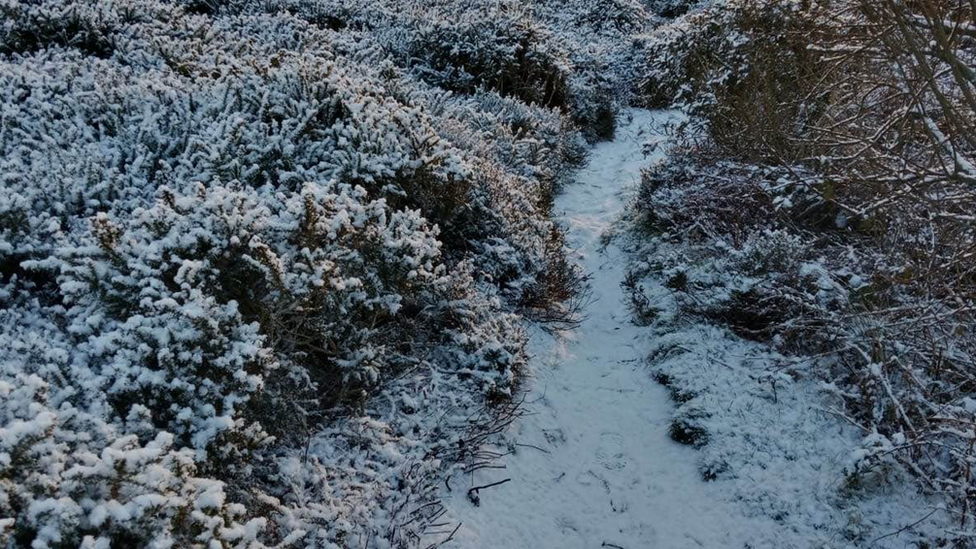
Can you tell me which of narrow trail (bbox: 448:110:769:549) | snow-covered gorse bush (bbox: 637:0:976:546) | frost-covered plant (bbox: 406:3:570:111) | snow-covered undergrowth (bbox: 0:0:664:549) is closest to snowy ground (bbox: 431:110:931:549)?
narrow trail (bbox: 448:110:769:549)

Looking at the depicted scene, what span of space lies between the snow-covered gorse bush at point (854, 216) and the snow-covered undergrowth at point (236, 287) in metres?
1.75

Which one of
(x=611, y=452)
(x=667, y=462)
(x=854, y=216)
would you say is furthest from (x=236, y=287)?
(x=854, y=216)

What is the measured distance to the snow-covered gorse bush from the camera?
355 centimetres

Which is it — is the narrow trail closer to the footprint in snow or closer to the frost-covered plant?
the footprint in snow

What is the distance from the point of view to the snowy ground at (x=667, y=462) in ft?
12.4

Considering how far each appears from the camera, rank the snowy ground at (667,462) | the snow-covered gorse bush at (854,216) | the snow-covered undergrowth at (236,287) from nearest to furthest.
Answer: the snow-covered undergrowth at (236,287) < the snow-covered gorse bush at (854,216) < the snowy ground at (667,462)

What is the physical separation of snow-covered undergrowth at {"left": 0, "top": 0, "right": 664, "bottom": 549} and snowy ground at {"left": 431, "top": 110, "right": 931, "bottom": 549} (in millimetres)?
422

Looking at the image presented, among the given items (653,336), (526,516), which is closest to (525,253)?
(653,336)

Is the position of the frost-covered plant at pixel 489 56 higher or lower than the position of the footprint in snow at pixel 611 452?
higher

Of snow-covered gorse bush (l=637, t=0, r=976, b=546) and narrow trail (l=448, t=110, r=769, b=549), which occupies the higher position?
snow-covered gorse bush (l=637, t=0, r=976, b=546)

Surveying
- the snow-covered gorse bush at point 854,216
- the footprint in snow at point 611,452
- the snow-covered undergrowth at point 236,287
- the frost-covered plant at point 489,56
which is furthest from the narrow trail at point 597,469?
the frost-covered plant at point 489,56

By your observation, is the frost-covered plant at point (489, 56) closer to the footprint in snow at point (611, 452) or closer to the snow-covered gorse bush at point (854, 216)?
the snow-covered gorse bush at point (854, 216)

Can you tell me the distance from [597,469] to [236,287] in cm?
276

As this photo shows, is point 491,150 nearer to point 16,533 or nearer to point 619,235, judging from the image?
point 619,235
